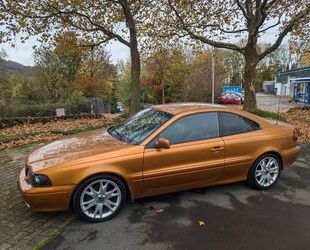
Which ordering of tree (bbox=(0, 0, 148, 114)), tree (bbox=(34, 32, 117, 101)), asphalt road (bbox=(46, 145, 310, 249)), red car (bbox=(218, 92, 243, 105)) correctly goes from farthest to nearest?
red car (bbox=(218, 92, 243, 105)) < tree (bbox=(34, 32, 117, 101)) < tree (bbox=(0, 0, 148, 114)) < asphalt road (bbox=(46, 145, 310, 249))

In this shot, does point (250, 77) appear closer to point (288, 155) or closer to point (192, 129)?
point (288, 155)

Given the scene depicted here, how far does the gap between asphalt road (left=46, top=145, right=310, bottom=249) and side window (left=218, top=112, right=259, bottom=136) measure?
1004 millimetres

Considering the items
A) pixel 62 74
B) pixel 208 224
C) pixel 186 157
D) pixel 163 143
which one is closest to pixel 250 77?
pixel 186 157

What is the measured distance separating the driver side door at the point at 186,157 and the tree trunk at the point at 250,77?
11236 mm

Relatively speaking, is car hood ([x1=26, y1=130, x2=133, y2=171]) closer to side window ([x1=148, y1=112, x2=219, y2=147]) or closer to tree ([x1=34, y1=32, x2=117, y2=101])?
side window ([x1=148, y1=112, x2=219, y2=147])

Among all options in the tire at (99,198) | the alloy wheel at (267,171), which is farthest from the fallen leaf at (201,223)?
the alloy wheel at (267,171)

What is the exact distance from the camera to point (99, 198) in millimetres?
4406

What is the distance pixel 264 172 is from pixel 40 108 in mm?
11770

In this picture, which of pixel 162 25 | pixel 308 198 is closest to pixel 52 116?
pixel 162 25

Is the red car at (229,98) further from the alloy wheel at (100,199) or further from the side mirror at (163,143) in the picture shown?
the alloy wheel at (100,199)

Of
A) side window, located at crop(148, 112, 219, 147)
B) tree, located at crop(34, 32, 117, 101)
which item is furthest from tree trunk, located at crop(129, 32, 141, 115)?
tree, located at crop(34, 32, 117, 101)

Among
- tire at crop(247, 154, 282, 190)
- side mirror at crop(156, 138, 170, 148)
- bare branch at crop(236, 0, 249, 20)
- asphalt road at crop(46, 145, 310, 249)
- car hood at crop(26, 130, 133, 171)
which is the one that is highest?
bare branch at crop(236, 0, 249, 20)

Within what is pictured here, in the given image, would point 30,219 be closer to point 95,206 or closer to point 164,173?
point 95,206

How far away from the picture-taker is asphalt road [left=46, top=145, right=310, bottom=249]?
3.90 m
